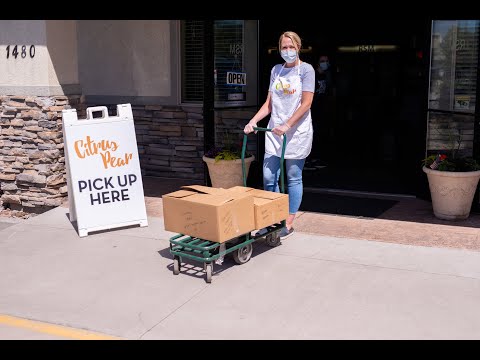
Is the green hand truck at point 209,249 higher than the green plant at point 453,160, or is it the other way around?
the green plant at point 453,160

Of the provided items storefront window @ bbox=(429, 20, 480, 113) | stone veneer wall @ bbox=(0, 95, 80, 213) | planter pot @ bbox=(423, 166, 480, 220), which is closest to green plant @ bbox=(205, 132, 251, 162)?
stone veneer wall @ bbox=(0, 95, 80, 213)

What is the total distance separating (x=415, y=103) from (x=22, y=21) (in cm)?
492

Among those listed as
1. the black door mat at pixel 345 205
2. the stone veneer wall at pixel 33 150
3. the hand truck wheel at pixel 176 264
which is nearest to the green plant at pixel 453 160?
the black door mat at pixel 345 205

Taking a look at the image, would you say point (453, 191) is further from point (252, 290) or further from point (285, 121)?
point (252, 290)

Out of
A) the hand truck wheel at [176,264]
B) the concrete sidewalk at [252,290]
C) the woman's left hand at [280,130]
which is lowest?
the concrete sidewalk at [252,290]

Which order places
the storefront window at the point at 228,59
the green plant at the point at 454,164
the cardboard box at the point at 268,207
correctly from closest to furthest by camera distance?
the cardboard box at the point at 268,207, the green plant at the point at 454,164, the storefront window at the point at 228,59

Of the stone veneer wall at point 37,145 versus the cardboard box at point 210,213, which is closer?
the cardboard box at point 210,213

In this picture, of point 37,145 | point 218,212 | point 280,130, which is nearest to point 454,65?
point 280,130

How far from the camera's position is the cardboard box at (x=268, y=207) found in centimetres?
556

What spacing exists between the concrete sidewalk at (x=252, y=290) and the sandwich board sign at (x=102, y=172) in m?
0.31

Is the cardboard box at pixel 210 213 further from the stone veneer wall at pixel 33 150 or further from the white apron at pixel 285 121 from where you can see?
the stone veneer wall at pixel 33 150

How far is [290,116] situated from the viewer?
240 inches

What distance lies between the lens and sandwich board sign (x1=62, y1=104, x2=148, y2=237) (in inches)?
261

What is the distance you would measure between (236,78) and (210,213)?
12.2ft
